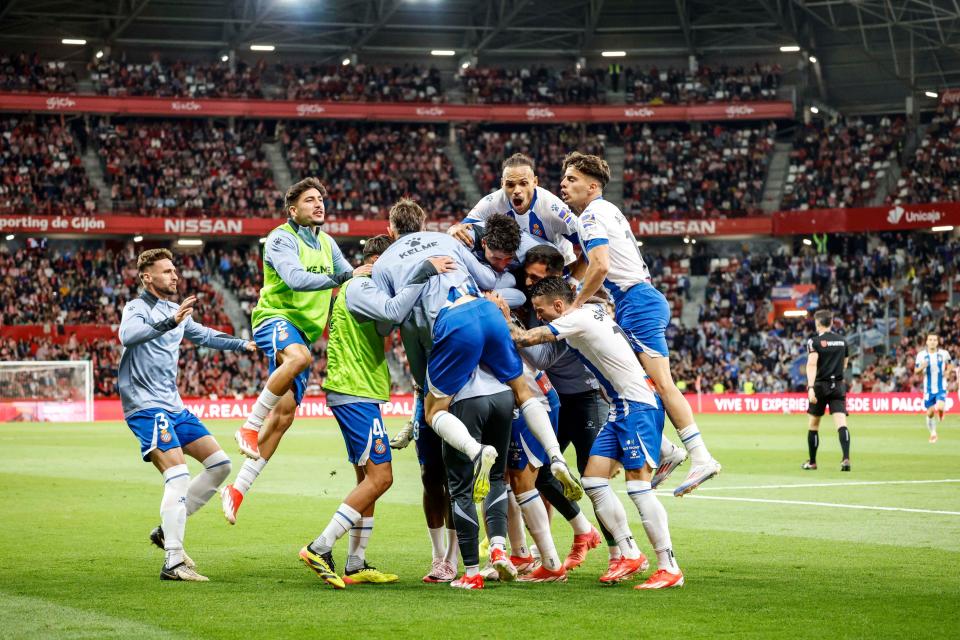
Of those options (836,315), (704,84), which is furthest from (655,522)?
(704,84)

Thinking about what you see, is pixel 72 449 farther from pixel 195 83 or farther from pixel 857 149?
pixel 857 149

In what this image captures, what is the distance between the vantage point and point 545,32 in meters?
58.8

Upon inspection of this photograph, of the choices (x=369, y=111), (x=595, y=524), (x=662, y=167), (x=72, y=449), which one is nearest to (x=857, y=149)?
(x=662, y=167)

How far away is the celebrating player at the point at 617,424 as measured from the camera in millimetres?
8625

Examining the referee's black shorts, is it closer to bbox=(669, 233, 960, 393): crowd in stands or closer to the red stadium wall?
bbox=(669, 233, 960, 393): crowd in stands

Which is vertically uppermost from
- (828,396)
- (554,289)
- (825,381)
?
(554,289)

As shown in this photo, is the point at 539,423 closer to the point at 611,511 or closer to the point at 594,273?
the point at 611,511

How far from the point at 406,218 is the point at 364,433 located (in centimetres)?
162

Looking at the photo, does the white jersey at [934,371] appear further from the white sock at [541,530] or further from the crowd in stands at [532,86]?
the crowd in stands at [532,86]

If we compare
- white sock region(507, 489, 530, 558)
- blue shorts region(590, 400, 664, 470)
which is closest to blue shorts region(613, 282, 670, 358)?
blue shorts region(590, 400, 664, 470)

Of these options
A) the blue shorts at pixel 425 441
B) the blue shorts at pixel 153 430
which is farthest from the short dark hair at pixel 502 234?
the blue shorts at pixel 153 430

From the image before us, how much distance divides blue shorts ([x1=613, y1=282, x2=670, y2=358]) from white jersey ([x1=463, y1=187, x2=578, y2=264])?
86cm

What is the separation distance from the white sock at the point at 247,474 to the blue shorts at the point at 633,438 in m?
2.98

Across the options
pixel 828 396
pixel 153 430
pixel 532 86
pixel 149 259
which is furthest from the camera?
pixel 532 86
